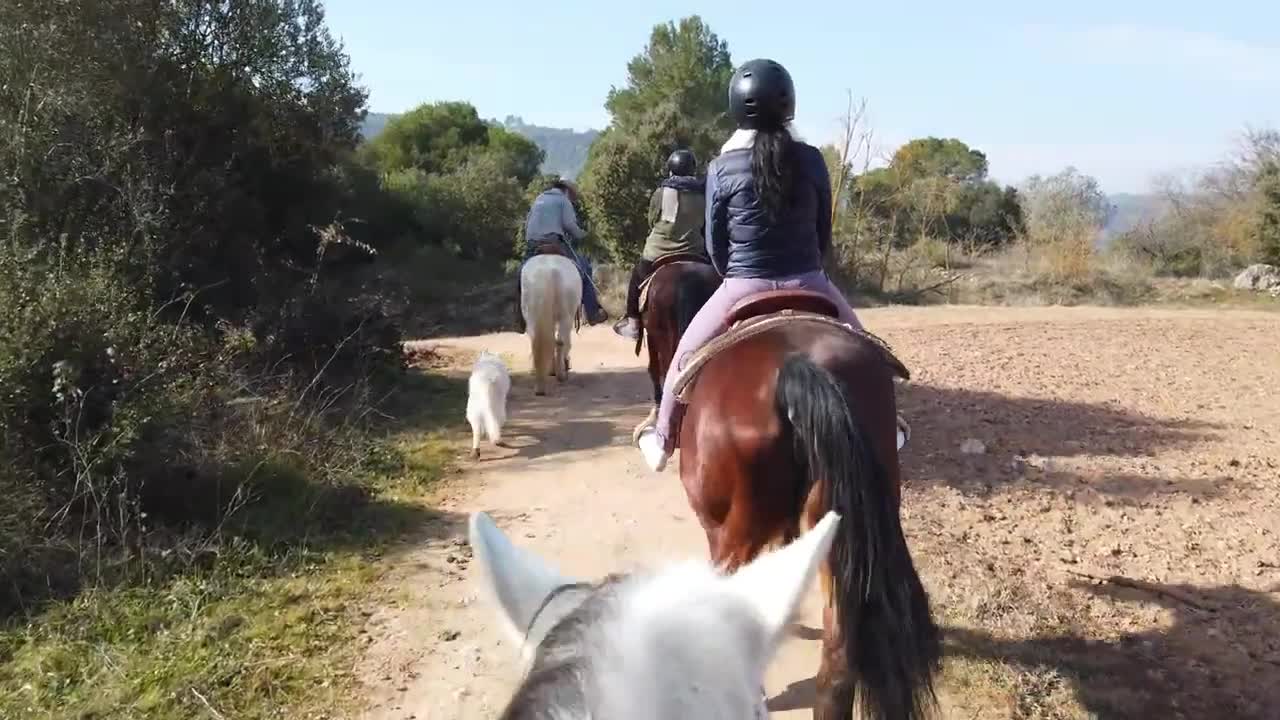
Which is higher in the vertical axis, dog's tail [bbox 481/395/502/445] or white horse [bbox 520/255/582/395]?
white horse [bbox 520/255/582/395]

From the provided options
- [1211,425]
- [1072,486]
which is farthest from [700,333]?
[1211,425]

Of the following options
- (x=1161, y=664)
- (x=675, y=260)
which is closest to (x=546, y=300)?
(x=675, y=260)

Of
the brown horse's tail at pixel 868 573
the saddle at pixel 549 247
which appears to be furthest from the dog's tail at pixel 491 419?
the brown horse's tail at pixel 868 573

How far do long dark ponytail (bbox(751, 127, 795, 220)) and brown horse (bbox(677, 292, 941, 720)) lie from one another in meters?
0.60

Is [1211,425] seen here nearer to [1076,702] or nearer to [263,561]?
[1076,702]

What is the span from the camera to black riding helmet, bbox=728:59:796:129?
3920 millimetres

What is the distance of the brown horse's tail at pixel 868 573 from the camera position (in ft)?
8.91

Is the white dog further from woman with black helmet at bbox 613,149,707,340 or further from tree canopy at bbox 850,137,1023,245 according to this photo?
tree canopy at bbox 850,137,1023,245

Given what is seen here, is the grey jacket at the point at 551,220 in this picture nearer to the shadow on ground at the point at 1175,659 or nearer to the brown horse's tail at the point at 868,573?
the shadow on ground at the point at 1175,659

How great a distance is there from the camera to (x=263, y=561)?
16.3 ft

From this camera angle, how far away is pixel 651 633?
122 centimetres

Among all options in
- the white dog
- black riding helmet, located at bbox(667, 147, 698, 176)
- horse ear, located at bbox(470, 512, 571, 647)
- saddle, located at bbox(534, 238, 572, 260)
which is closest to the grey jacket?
saddle, located at bbox(534, 238, 572, 260)

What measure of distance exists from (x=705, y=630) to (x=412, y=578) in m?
4.22

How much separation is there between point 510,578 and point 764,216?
2646mm
